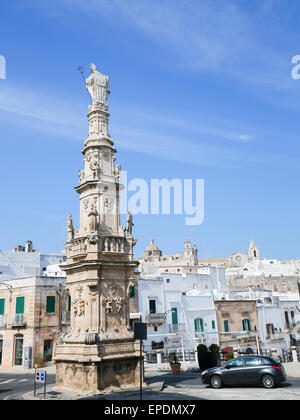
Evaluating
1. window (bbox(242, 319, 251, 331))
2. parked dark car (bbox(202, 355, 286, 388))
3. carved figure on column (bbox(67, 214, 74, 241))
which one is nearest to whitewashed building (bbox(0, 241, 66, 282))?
window (bbox(242, 319, 251, 331))

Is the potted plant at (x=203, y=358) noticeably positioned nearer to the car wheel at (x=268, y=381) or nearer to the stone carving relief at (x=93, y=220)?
the car wheel at (x=268, y=381)

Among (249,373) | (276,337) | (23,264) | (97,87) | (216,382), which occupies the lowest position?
(216,382)

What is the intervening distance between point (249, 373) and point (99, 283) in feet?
20.3

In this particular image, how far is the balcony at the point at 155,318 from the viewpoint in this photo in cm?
3540

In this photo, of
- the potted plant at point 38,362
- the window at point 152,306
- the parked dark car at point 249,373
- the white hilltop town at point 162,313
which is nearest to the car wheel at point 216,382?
the parked dark car at point 249,373

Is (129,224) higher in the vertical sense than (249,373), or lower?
higher

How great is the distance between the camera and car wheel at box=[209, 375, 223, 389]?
1388 centimetres

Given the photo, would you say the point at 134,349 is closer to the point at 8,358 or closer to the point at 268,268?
the point at 8,358

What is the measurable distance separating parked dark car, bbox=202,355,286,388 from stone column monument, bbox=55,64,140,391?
9.69ft

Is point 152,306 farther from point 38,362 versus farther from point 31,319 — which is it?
point 38,362

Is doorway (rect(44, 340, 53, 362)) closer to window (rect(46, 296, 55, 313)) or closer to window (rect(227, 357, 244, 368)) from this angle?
window (rect(46, 296, 55, 313))

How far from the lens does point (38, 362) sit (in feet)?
97.7

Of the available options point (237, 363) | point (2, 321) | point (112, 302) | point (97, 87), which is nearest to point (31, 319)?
point (2, 321)
